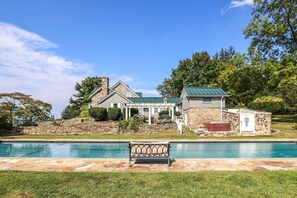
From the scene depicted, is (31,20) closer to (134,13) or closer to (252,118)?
(134,13)

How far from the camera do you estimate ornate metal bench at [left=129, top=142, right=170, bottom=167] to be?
25.5 ft

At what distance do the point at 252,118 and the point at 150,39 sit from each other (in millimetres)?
15803

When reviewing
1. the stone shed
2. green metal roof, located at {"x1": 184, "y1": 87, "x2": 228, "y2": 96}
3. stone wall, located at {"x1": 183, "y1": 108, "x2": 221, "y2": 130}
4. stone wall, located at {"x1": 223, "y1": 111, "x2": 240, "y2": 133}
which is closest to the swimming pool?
the stone shed

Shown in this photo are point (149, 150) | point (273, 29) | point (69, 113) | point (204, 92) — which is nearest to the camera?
point (149, 150)

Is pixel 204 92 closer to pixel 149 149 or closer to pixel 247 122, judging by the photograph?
pixel 247 122

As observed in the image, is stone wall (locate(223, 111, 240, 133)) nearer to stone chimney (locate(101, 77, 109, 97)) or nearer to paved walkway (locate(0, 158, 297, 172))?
paved walkway (locate(0, 158, 297, 172))

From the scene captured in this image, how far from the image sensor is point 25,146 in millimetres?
15828

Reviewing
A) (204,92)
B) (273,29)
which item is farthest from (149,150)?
(273,29)

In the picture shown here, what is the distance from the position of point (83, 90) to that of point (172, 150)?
40.8 m

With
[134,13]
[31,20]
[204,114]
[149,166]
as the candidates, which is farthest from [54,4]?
[204,114]

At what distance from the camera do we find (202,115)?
971 inches

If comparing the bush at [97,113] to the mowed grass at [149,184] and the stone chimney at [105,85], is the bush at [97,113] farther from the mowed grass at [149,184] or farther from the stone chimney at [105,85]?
the mowed grass at [149,184]

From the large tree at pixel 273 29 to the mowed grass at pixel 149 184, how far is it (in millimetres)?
24836

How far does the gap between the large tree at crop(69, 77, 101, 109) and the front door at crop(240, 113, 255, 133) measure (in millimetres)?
36819
